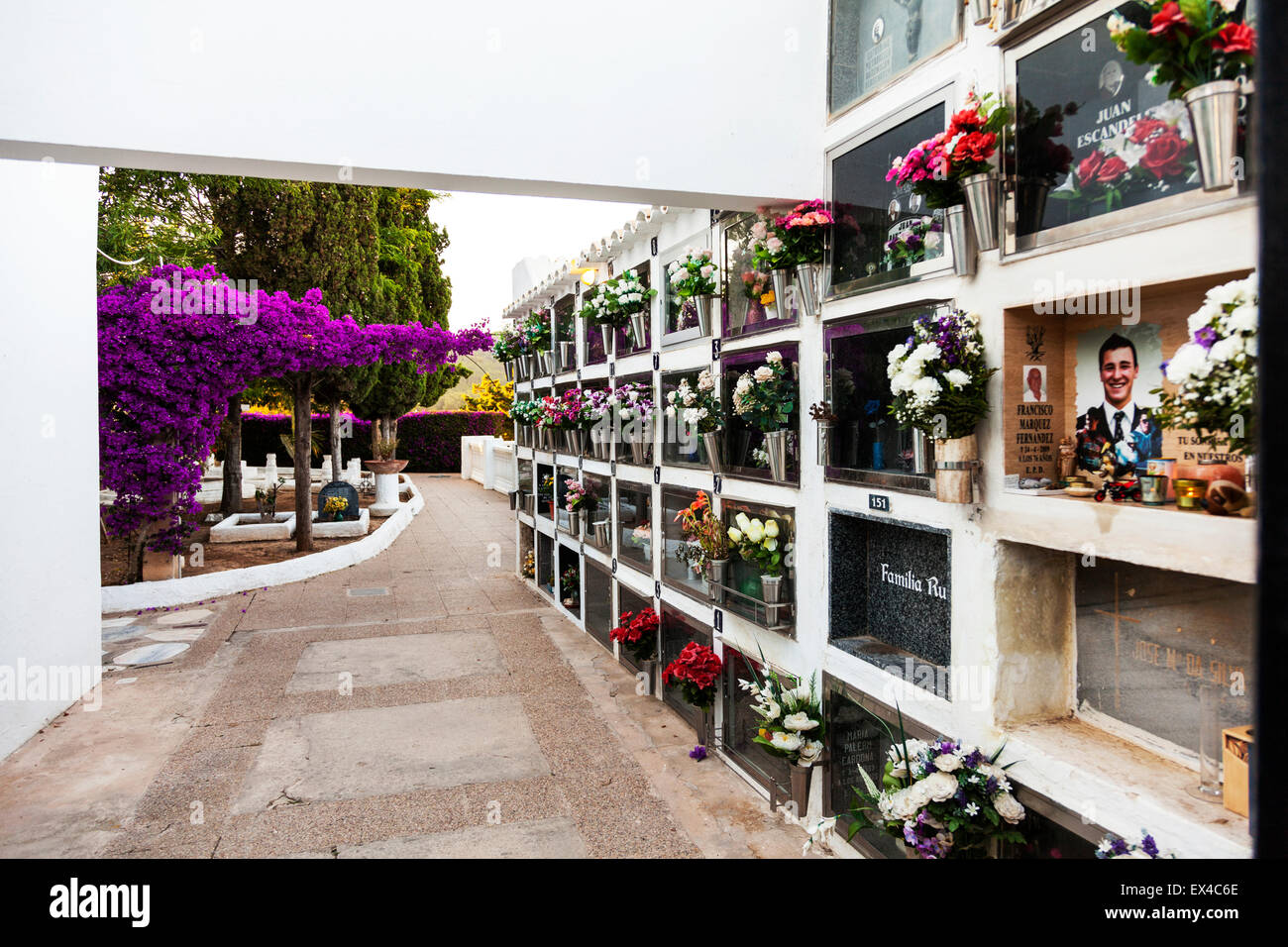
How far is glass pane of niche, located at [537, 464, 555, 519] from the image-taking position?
10.0 metres

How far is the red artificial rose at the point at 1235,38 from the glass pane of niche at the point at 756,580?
2986 millimetres

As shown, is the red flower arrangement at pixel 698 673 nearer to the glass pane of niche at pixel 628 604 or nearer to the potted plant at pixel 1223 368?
the glass pane of niche at pixel 628 604

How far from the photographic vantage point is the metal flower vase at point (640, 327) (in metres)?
6.73

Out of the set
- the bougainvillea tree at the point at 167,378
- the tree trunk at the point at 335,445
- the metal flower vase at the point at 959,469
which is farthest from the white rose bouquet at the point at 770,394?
the tree trunk at the point at 335,445

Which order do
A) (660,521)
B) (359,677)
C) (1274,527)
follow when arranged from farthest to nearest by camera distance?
(359,677), (660,521), (1274,527)

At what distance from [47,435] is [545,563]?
560cm

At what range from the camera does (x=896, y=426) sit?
3988 mm

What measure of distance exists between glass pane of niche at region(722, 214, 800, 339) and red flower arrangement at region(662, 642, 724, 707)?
2104 mm

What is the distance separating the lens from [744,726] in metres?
5.38

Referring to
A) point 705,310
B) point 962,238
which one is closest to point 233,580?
point 705,310

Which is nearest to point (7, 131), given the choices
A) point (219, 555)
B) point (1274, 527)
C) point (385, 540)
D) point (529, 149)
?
point (529, 149)
